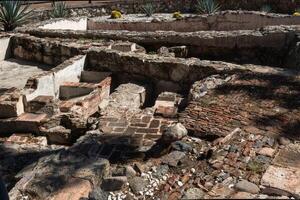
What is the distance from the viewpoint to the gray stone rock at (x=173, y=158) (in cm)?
535

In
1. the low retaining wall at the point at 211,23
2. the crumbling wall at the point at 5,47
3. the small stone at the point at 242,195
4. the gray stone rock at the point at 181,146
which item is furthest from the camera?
the low retaining wall at the point at 211,23

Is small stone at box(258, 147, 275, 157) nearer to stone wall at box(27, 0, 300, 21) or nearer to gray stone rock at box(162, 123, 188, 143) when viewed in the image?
gray stone rock at box(162, 123, 188, 143)

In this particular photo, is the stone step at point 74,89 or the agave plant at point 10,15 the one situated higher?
the agave plant at point 10,15

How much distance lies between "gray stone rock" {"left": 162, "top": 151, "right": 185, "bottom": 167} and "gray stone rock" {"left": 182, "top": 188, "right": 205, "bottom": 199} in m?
0.65

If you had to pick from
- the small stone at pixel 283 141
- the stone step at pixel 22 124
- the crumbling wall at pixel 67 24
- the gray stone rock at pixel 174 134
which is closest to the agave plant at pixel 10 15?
the crumbling wall at pixel 67 24

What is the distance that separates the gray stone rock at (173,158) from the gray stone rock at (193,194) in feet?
2.13

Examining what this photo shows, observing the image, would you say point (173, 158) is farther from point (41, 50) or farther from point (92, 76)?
point (41, 50)

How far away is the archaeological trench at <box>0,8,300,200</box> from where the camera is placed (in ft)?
16.2

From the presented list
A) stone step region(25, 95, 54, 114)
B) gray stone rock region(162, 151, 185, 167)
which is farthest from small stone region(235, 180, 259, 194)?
stone step region(25, 95, 54, 114)

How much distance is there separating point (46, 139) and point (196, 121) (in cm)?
285

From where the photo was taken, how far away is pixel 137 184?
4.98 meters

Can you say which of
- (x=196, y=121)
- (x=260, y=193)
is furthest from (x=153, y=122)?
(x=260, y=193)

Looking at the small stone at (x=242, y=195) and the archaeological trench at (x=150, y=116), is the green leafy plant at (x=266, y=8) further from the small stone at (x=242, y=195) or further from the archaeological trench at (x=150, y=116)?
the small stone at (x=242, y=195)

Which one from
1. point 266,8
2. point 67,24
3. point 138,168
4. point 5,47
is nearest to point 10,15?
point 67,24
